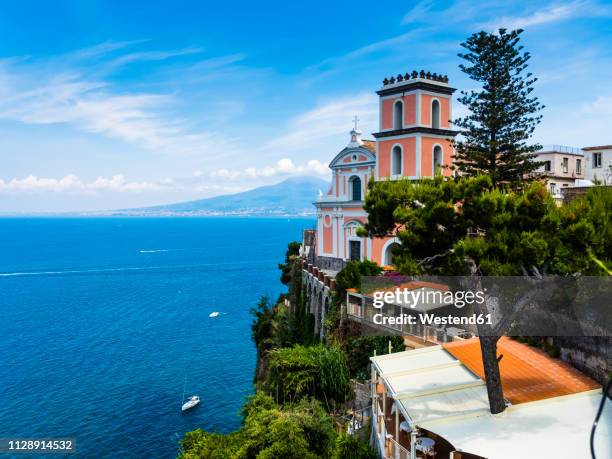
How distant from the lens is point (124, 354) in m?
39.7

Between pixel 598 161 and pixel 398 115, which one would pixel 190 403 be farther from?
pixel 598 161

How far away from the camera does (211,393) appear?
33125 mm

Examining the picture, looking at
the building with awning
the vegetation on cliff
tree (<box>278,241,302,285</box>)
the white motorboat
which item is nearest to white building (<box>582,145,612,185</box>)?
the vegetation on cliff

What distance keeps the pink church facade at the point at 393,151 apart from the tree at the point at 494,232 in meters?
15.1

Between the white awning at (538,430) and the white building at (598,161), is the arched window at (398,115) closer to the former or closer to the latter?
the white building at (598,161)

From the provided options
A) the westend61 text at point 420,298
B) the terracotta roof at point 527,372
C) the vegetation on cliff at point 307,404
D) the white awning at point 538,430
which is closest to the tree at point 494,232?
the white awning at point 538,430

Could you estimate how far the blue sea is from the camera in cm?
2830

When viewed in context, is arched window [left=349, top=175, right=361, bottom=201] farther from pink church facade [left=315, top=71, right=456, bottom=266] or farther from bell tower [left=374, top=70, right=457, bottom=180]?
bell tower [left=374, top=70, right=457, bottom=180]

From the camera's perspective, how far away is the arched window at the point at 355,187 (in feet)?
103

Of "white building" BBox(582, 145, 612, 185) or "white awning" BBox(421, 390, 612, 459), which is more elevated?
"white building" BBox(582, 145, 612, 185)

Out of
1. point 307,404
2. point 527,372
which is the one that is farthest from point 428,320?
point 527,372

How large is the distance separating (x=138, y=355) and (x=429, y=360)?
104ft

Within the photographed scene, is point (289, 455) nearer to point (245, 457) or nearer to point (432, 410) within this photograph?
Answer: point (245, 457)

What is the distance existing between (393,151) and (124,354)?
2561cm
